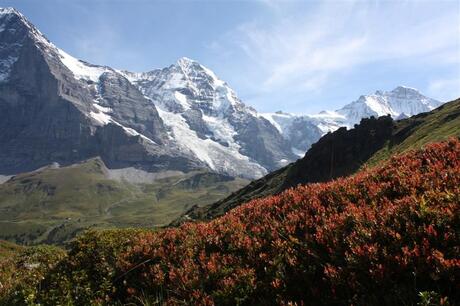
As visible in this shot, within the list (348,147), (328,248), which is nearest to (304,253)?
(328,248)

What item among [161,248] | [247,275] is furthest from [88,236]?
[247,275]

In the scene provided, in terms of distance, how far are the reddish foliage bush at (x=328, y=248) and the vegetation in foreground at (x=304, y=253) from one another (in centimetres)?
2

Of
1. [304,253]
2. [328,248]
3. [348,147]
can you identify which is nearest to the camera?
[328,248]

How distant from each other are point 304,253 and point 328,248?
0.56 meters

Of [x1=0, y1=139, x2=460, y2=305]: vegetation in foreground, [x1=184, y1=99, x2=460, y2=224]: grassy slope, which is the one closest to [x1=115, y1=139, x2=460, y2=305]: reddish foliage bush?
[x1=0, y1=139, x2=460, y2=305]: vegetation in foreground

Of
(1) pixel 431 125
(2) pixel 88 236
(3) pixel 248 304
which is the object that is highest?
(1) pixel 431 125

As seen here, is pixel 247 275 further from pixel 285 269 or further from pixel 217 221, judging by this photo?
pixel 217 221

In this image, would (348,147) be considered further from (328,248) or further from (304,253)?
(328,248)

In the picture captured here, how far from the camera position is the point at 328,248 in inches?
354

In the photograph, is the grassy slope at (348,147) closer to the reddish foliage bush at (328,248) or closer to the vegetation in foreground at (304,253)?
the vegetation in foreground at (304,253)

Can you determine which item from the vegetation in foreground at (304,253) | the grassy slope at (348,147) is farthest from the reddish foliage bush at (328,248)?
the grassy slope at (348,147)

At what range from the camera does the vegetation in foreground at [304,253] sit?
24.7 ft

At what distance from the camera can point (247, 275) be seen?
907 cm

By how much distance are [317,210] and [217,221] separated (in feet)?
10.6
